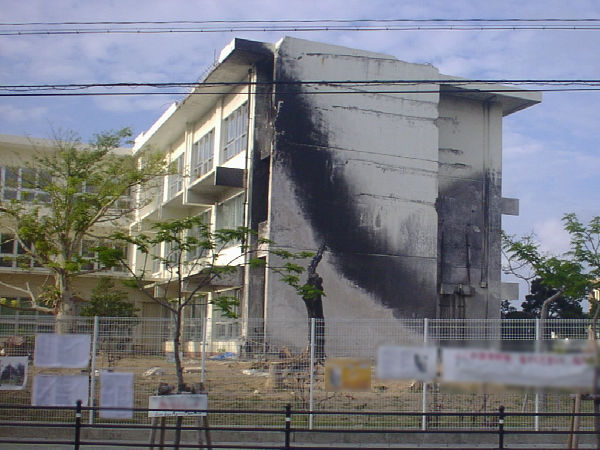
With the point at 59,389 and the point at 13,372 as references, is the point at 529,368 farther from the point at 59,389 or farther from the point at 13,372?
the point at 13,372

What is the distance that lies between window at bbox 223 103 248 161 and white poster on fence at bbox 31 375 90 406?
1567cm

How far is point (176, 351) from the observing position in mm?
14359

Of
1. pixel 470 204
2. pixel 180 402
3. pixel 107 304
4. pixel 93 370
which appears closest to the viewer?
pixel 180 402

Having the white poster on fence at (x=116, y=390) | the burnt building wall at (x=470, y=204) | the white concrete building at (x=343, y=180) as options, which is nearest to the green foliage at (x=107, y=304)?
the white concrete building at (x=343, y=180)

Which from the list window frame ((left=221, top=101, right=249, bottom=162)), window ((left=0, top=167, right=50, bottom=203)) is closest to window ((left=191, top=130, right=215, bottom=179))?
window frame ((left=221, top=101, right=249, bottom=162))

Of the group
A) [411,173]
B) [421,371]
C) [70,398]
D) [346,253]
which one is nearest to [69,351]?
[70,398]

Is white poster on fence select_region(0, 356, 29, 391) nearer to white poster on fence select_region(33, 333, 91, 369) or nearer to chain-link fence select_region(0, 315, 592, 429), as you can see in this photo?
chain-link fence select_region(0, 315, 592, 429)

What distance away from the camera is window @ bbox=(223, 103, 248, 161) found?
1227 inches

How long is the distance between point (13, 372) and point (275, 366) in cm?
546

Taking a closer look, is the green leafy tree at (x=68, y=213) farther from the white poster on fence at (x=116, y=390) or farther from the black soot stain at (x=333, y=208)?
the white poster on fence at (x=116, y=390)

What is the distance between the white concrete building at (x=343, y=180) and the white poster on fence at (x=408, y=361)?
23660 mm

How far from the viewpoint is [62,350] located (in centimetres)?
1631

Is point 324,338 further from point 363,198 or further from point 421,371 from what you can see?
point 363,198

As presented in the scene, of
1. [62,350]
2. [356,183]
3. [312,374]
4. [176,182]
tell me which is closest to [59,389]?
[62,350]
